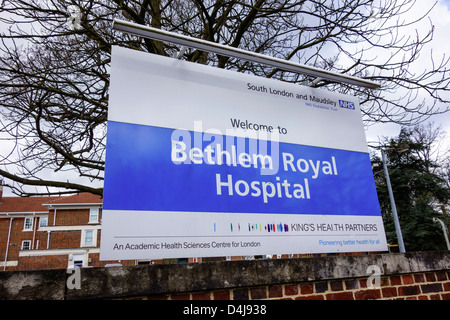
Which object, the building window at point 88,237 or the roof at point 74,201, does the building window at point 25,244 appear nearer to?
the roof at point 74,201

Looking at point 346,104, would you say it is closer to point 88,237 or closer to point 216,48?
point 216,48

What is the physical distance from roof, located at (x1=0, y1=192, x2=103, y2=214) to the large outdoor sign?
35.0m

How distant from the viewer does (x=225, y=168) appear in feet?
9.46

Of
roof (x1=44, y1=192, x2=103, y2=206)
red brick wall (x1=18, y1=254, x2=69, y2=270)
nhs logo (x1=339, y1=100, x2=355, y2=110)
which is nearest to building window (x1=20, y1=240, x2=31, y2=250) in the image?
red brick wall (x1=18, y1=254, x2=69, y2=270)

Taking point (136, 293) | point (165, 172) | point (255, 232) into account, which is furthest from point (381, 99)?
point (136, 293)

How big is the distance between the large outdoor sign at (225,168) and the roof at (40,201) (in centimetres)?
3496

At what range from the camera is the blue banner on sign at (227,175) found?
8.30 feet

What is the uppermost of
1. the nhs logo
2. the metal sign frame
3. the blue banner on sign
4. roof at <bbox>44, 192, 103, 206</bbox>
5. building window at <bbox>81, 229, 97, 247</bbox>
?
roof at <bbox>44, 192, 103, 206</bbox>

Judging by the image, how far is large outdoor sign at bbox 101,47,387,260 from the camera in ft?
8.20

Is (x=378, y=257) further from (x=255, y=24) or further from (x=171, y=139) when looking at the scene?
(x=255, y=24)

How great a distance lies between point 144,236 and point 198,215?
453 millimetres

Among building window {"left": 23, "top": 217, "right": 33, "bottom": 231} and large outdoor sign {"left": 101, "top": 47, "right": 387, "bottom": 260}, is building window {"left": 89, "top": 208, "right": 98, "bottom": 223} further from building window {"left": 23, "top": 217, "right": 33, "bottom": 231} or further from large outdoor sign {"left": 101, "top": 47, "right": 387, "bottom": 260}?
large outdoor sign {"left": 101, "top": 47, "right": 387, "bottom": 260}

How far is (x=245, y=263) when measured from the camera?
2.49m

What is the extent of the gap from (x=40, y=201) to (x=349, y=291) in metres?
46.5
